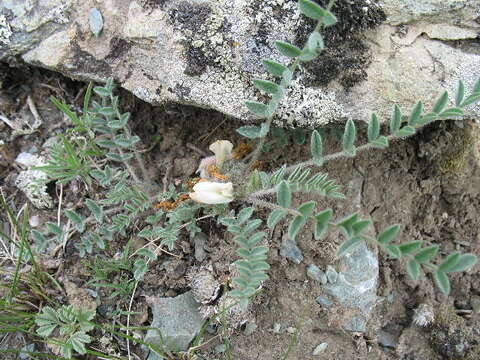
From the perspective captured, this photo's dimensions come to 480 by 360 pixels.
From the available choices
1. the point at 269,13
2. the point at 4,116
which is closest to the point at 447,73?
the point at 269,13

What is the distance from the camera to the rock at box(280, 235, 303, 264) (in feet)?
9.47

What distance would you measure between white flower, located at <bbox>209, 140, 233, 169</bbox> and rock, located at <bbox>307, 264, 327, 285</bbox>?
0.78m

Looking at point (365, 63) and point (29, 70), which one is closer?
point (365, 63)

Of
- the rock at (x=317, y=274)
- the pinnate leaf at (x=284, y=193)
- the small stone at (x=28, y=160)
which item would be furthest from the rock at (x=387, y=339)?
the small stone at (x=28, y=160)

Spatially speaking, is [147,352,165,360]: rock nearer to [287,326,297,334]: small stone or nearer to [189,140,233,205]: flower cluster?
[287,326,297,334]: small stone

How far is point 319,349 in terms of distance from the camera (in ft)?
9.09

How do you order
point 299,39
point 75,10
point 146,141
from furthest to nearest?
point 146,141 → point 75,10 → point 299,39

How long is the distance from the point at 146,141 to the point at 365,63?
1452 millimetres

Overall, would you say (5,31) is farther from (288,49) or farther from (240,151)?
(288,49)

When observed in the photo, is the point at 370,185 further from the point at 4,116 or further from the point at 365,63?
the point at 4,116

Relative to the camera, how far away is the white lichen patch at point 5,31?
10.0 ft

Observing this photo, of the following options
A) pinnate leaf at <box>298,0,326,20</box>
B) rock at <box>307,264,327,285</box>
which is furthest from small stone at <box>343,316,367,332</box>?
pinnate leaf at <box>298,0,326,20</box>

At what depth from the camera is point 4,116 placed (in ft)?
11.0

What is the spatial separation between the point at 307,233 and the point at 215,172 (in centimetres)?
63
